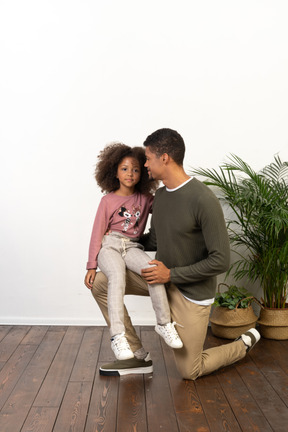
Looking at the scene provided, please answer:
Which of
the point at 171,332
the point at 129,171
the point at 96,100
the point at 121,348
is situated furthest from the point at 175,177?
the point at 96,100

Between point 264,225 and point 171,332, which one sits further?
point 264,225

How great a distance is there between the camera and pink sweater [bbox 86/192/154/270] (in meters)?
3.05

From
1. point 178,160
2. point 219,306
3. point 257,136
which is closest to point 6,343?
point 219,306

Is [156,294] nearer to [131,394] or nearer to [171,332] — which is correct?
[171,332]

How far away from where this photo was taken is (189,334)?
2838 millimetres

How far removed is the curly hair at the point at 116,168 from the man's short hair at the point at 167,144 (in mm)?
281

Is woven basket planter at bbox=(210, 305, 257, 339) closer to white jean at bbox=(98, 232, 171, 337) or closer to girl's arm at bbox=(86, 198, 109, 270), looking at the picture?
white jean at bbox=(98, 232, 171, 337)

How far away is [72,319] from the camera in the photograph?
410cm

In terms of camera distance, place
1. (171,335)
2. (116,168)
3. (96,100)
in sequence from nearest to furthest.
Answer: (171,335) < (116,168) < (96,100)

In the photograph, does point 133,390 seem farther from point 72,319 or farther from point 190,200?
point 72,319

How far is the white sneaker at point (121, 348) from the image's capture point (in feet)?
8.60

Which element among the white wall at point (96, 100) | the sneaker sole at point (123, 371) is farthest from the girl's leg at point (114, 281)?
the white wall at point (96, 100)

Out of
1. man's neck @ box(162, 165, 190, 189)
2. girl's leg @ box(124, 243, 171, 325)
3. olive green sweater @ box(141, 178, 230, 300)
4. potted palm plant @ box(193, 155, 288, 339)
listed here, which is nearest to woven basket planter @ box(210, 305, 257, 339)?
potted palm plant @ box(193, 155, 288, 339)

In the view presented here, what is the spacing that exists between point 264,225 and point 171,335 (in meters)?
1.20
